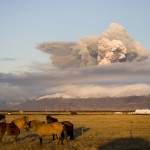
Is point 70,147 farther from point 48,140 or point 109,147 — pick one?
point 48,140

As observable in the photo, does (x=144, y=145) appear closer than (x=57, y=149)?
No

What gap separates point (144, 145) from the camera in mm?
35094

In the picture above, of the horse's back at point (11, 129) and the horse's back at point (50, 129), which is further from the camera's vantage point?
the horse's back at point (11, 129)

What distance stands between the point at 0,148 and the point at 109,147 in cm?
903

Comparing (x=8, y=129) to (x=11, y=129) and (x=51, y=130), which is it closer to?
(x=11, y=129)

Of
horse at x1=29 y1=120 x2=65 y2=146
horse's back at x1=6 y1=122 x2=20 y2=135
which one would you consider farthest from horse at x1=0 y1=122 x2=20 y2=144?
horse at x1=29 y1=120 x2=65 y2=146

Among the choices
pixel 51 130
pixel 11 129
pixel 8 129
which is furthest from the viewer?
pixel 11 129

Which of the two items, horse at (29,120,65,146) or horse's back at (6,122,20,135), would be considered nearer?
horse at (29,120,65,146)

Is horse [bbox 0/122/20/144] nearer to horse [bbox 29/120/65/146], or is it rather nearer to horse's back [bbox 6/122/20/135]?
horse's back [bbox 6/122/20/135]

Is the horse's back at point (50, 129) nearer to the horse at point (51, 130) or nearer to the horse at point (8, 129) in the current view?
the horse at point (51, 130)

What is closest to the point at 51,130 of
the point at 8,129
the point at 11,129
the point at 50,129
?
the point at 50,129

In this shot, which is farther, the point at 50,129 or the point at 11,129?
the point at 11,129

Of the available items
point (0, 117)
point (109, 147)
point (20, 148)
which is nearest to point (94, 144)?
point (109, 147)

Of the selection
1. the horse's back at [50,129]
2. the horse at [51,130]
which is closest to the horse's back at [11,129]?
the horse at [51,130]
